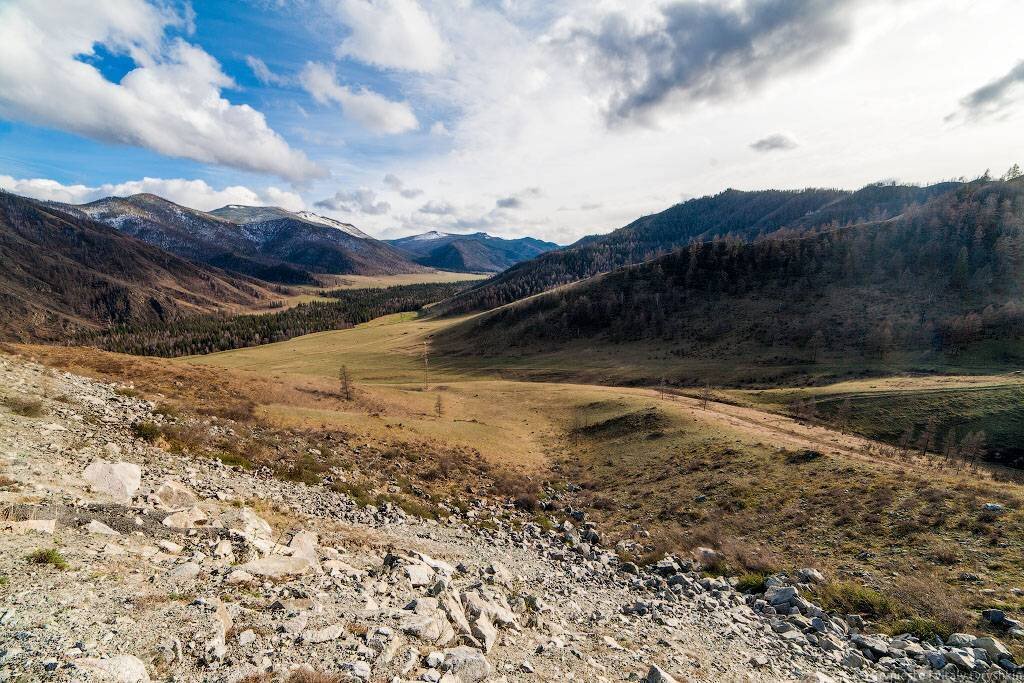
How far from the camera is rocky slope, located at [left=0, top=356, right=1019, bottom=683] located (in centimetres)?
865

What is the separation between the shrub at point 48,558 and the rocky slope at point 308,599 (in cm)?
4

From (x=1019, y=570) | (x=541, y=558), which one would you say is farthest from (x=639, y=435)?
(x=1019, y=570)

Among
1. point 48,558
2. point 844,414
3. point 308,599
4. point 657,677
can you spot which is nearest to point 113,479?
point 48,558

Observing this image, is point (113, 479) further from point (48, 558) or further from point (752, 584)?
point (752, 584)

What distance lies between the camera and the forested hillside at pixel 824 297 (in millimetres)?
94375

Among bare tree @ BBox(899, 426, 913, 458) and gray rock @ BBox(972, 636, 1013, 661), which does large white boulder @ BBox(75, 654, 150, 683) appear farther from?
bare tree @ BBox(899, 426, 913, 458)

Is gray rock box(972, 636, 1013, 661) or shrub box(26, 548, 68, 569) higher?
shrub box(26, 548, 68, 569)

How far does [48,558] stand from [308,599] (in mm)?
5945

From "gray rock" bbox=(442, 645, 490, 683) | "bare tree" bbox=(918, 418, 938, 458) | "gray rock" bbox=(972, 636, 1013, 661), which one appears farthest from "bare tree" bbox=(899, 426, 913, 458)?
"gray rock" bbox=(442, 645, 490, 683)

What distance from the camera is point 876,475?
27.6 meters

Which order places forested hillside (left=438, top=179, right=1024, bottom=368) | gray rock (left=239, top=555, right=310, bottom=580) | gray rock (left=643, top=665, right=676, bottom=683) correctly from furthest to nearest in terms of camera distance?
forested hillside (left=438, top=179, right=1024, bottom=368) → gray rock (left=239, top=555, right=310, bottom=580) → gray rock (left=643, top=665, right=676, bottom=683)

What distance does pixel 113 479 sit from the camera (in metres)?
16.5

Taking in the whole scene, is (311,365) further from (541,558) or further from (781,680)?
(781,680)

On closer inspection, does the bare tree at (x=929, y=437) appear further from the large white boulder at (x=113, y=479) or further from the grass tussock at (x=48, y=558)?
the large white boulder at (x=113, y=479)
